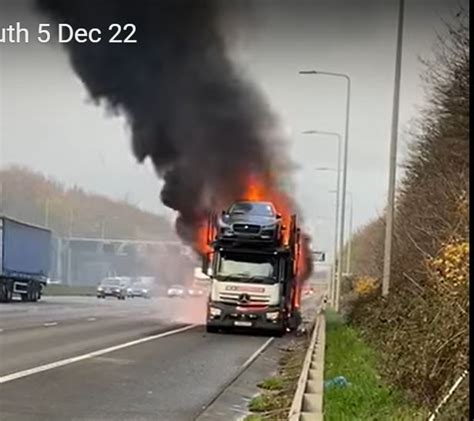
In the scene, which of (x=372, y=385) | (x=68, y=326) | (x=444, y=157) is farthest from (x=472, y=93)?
(x=68, y=326)

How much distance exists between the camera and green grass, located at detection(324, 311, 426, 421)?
7395 mm

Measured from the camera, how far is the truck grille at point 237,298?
22.8m

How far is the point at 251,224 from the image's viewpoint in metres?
22.5

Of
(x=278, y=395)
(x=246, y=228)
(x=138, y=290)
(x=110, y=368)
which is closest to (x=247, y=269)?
(x=246, y=228)

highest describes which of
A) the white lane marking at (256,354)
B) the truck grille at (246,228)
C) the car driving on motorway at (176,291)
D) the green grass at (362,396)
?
the truck grille at (246,228)

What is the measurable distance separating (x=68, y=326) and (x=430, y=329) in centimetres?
1538

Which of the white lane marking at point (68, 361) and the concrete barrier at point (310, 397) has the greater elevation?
the concrete barrier at point (310, 397)

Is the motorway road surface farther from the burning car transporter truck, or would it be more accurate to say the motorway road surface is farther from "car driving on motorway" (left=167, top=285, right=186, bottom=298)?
"car driving on motorway" (left=167, top=285, right=186, bottom=298)

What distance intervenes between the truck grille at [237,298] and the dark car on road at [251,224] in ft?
4.27

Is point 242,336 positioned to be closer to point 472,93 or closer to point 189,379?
point 189,379

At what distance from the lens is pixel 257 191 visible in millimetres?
25125

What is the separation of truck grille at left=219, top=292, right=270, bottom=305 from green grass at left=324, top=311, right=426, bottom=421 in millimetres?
9624

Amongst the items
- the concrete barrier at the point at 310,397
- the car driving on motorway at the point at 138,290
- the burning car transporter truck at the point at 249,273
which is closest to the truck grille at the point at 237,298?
the burning car transporter truck at the point at 249,273

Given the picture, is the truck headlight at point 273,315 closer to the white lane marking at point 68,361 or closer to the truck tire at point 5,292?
the white lane marking at point 68,361
